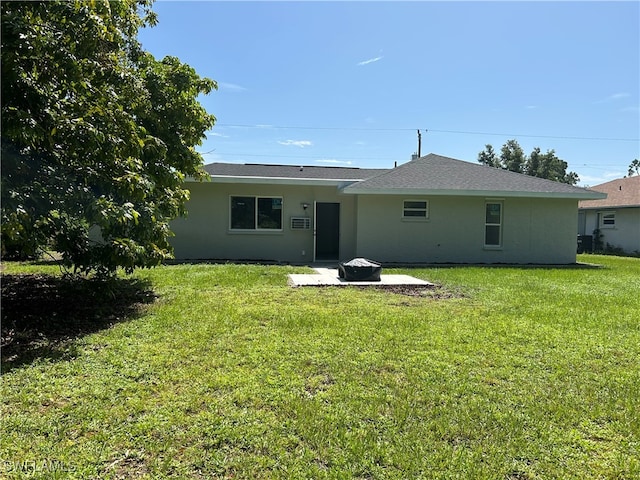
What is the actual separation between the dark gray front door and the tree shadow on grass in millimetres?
7737

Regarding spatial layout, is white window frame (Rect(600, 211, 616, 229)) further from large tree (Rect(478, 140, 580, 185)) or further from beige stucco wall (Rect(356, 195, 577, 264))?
large tree (Rect(478, 140, 580, 185))

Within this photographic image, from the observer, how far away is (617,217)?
67.1ft

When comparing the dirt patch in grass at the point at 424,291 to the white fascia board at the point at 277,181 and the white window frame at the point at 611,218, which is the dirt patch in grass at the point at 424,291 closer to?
the white fascia board at the point at 277,181

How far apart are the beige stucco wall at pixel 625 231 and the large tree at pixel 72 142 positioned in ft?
71.9

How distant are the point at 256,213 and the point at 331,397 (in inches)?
401

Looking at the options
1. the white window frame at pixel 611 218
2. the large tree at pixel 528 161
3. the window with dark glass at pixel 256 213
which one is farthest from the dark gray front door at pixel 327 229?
the large tree at pixel 528 161

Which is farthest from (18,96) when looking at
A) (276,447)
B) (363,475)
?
(363,475)

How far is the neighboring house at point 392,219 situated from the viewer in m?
12.5

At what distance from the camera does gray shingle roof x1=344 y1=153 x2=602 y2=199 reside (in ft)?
39.4

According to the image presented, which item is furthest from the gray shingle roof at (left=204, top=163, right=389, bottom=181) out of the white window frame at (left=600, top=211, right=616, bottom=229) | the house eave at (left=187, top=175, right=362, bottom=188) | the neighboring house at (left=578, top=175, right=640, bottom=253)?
the white window frame at (left=600, top=211, right=616, bottom=229)

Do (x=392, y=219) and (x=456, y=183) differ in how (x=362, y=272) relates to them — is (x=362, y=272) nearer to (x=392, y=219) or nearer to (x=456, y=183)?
(x=392, y=219)

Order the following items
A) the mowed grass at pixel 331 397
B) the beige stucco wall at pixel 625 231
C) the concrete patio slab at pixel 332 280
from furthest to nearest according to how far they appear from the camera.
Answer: the beige stucco wall at pixel 625 231 → the concrete patio slab at pixel 332 280 → the mowed grass at pixel 331 397

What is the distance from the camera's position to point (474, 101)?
1833 centimetres

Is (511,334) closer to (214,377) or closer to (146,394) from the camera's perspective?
(214,377)
